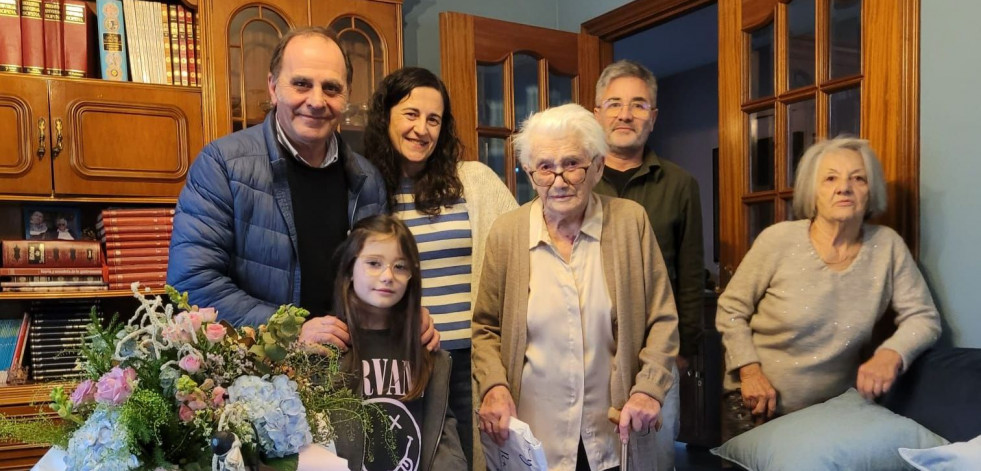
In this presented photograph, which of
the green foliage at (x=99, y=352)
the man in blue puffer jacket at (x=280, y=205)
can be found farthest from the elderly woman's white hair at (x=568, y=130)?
the green foliage at (x=99, y=352)

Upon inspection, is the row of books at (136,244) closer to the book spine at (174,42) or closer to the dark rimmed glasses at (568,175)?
the book spine at (174,42)

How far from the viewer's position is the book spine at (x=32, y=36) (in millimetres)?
2404

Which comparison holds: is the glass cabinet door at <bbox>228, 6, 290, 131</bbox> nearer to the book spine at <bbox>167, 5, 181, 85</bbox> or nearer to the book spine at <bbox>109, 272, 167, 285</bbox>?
the book spine at <bbox>167, 5, 181, 85</bbox>

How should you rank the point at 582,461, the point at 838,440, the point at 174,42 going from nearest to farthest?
the point at 582,461 → the point at 838,440 → the point at 174,42

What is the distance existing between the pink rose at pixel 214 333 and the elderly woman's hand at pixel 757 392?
151 centimetres

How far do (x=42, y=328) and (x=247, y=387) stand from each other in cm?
184

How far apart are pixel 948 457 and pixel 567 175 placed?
1089 mm

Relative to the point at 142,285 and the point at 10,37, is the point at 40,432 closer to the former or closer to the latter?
the point at 142,285

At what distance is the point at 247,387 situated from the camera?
107 cm

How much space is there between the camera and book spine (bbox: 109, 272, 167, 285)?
2.53 metres

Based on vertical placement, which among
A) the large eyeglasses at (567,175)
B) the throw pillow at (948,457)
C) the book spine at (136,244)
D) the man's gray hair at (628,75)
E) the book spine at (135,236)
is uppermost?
the man's gray hair at (628,75)

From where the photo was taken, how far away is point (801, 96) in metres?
2.65

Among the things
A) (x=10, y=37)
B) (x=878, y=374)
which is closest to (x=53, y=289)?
(x=10, y=37)

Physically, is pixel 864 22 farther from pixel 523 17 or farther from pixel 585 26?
pixel 523 17
